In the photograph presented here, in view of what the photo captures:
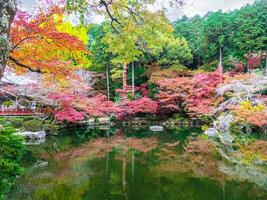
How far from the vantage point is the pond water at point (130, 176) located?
6457mm

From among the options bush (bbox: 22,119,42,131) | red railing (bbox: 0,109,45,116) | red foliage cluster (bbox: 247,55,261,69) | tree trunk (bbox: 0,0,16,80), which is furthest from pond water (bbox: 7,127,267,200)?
red foliage cluster (bbox: 247,55,261,69)

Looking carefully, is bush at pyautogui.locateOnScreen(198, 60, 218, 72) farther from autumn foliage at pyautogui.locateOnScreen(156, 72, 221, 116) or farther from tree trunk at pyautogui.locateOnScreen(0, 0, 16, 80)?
tree trunk at pyautogui.locateOnScreen(0, 0, 16, 80)

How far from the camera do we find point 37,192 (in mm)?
6594

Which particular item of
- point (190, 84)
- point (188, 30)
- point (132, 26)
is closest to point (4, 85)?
point (190, 84)

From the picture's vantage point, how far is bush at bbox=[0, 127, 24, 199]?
4984 millimetres

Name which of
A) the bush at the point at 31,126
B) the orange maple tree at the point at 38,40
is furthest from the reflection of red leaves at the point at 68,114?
the orange maple tree at the point at 38,40

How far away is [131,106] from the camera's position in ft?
71.2

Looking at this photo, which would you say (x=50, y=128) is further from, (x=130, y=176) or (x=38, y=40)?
(x=130, y=176)

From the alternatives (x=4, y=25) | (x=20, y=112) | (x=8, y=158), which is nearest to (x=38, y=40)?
(x=8, y=158)

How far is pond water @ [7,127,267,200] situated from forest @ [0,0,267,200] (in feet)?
0.09

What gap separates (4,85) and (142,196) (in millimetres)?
11507

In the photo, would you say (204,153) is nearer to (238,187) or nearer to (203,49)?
(238,187)

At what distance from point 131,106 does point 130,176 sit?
1388 centimetres

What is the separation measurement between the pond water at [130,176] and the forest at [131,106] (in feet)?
0.09
